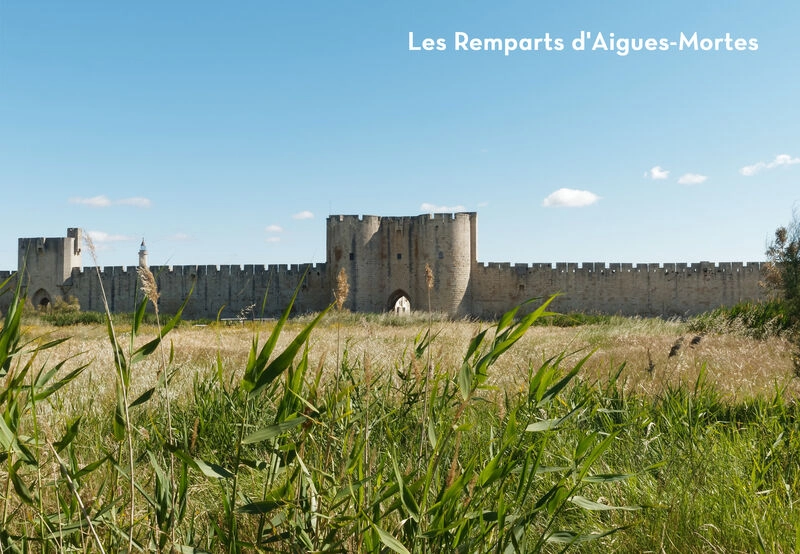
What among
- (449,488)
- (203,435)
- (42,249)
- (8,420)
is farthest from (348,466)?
(42,249)

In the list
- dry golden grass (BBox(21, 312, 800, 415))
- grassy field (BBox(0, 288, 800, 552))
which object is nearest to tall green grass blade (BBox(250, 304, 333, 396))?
grassy field (BBox(0, 288, 800, 552))

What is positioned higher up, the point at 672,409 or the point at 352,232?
the point at 352,232

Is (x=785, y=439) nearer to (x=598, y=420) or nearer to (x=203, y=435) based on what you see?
(x=598, y=420)

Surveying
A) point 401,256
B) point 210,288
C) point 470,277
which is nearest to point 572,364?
point 401,256

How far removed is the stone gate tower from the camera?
2345cm

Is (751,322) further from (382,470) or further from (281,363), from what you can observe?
(281,363)

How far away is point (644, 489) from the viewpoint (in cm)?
Result: 209

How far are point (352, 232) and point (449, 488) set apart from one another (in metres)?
22.8

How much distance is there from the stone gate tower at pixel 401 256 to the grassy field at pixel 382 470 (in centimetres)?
1989

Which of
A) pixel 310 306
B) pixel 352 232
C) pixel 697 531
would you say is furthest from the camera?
pixel 310 306

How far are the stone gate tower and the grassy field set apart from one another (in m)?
19.9

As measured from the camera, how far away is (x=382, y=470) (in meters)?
1.56

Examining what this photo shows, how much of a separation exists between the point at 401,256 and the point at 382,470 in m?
22.4

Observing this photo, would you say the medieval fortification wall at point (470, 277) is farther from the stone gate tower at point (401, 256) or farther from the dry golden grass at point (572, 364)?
the dry golden grass at point (572, 364)
